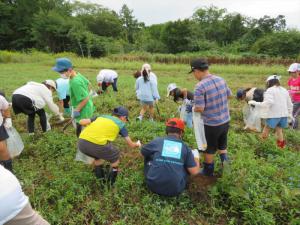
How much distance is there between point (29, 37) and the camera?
38.4 meters

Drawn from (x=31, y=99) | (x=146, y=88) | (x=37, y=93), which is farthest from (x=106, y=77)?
(x=31, y=99)

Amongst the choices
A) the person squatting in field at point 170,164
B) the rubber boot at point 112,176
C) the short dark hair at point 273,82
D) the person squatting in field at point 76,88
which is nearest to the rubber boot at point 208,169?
the person squatting in field at point 170,164

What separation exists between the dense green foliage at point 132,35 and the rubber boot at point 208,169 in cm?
2526

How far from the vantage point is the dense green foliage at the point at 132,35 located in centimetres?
2973

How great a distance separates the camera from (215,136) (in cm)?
341

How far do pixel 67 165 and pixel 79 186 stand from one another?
0.75 meters

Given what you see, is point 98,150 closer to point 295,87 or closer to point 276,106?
point 276,106

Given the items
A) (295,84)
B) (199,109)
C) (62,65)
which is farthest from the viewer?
(295,84)

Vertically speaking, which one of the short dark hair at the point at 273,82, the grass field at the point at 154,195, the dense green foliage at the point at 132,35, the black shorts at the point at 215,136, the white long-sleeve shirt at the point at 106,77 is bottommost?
the grass field at the point at 154,195

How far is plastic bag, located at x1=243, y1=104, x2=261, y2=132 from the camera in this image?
516 cm

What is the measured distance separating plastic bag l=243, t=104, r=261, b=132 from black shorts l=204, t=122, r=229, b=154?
1888mm

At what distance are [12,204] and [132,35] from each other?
152 ft

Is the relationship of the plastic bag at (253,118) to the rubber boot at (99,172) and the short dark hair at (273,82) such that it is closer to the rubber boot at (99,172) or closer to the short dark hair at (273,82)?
the short dark hair at (273,82)

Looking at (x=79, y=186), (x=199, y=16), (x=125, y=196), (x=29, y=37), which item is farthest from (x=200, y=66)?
(x=199, y=16)
